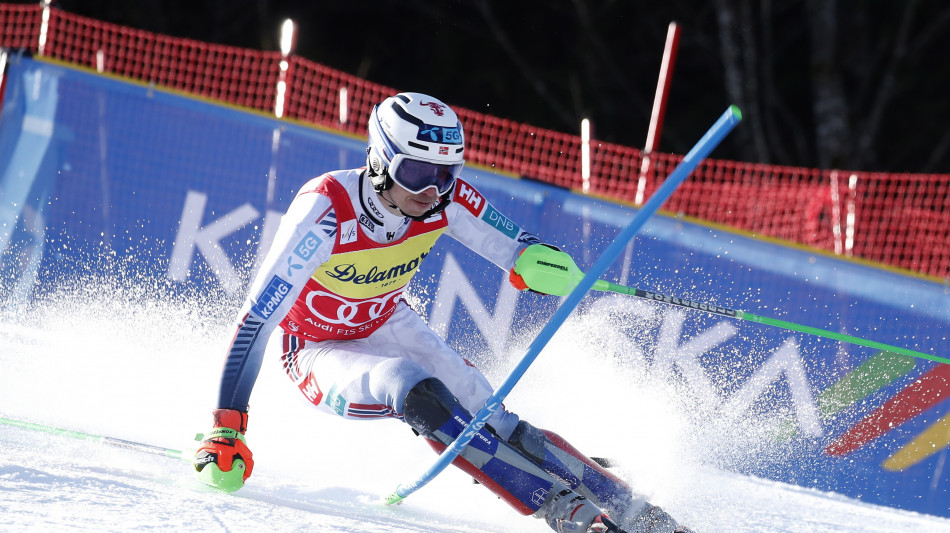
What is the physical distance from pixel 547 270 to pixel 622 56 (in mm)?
12327

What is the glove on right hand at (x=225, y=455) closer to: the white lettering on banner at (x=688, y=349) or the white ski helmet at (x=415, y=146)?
the white ski helmet at (x=415, y=146)

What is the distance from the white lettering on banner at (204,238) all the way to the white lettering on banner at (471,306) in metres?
1.06

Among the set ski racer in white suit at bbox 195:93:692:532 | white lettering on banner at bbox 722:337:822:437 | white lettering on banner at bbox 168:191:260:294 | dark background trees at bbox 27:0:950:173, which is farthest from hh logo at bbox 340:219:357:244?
dark background trees at bbox 27:0:950:173

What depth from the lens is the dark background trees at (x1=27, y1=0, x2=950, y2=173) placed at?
13609 mm

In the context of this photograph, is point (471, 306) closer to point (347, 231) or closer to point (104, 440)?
point (347, 231)

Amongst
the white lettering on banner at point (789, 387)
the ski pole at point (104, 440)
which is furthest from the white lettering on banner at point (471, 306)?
the ski pole at point (104, 440)

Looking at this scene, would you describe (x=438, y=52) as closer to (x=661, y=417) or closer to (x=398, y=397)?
(x=661, y=417)

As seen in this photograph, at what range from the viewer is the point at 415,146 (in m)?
3.21

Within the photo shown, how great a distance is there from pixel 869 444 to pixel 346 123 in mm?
4525

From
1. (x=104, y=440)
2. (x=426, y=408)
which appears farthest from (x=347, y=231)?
(x=104, y=440)

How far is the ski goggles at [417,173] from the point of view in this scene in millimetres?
3229

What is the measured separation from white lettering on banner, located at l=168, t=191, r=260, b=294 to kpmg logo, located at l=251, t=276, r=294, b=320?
2.00 metres

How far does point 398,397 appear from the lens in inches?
124

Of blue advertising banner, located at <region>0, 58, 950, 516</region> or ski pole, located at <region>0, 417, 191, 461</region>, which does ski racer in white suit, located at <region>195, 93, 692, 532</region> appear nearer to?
ski pole, located at <region>0, 417, 191, 461</region>
